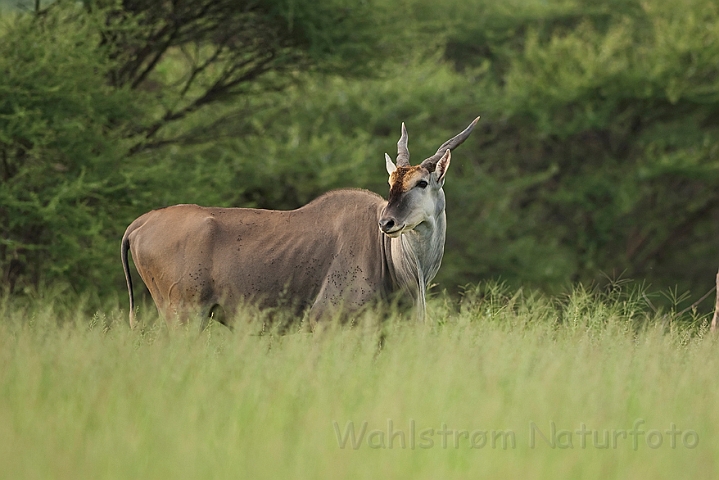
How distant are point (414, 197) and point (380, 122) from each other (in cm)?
1352

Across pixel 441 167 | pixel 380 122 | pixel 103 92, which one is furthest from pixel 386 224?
pixel 380 122

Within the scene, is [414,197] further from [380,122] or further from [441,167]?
[380,122]

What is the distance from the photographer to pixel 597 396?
4.66 metres

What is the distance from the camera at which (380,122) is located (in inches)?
765

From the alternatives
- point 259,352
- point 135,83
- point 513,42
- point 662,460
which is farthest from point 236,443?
point 513,42

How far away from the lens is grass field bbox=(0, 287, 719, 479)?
3779mm

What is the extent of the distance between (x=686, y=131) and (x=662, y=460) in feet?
58.3

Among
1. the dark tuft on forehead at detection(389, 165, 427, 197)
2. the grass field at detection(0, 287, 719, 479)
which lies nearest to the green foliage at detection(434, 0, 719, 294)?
the dark tuft on forehead at detection(389, 165, 427, 197)

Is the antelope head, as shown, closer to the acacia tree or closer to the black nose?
the black nose

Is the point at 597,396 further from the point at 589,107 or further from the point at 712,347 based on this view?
the point at 589,107

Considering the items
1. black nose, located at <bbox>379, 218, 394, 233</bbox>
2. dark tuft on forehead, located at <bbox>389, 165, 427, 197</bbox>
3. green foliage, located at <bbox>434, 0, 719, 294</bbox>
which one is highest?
dark tuft on forehead, located at <bbox>389, 165, 427, 197</bbox>

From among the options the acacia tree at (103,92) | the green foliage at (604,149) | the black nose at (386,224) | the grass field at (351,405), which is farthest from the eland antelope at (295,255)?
the green foliage at (604,149)

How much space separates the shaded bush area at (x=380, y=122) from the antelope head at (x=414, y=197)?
597cm

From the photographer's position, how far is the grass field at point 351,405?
3.78 m
